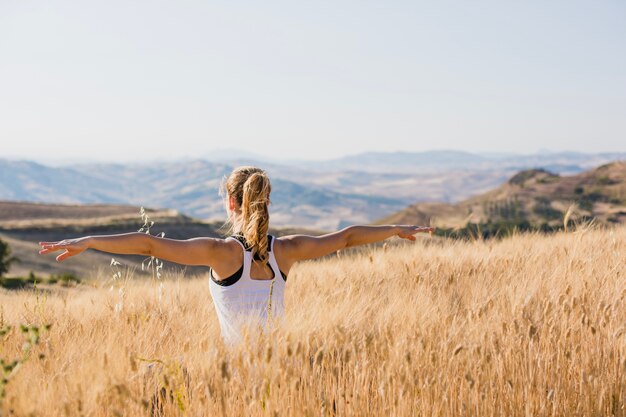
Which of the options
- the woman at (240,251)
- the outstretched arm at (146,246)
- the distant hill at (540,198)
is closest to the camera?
the outstretched arm at (146,246)

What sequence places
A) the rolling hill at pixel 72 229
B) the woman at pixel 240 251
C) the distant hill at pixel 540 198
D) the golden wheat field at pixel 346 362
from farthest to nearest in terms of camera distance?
1. the distant hill at pixel 540 198
2. the rolling hill at pixel 72 229
3. the woman at pixel 240 251
4. the golden wheat field at pixel 346 362

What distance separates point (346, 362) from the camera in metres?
3.17

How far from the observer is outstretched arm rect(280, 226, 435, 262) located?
4.23 meters

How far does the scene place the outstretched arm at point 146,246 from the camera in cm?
347

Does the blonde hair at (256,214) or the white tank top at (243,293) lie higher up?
the blonde hair at (256,214)

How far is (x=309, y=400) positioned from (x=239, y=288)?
1438 millimetres

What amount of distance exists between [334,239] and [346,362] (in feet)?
4.64

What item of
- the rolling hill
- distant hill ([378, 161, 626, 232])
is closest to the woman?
the rolling hill

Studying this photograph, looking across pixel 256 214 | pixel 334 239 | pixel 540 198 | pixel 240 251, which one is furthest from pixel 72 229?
pixel 540 198

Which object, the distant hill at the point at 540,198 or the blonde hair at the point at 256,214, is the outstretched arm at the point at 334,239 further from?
the distant hill at the point at 540,198

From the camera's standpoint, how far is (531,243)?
832cm

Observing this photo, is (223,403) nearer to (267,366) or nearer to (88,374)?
(267,366)

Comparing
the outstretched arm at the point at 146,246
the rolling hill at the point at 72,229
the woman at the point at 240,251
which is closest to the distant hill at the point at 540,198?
Answer: the rolling hill at the point at 72,229

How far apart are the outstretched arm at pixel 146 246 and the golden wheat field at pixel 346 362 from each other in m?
0.47
